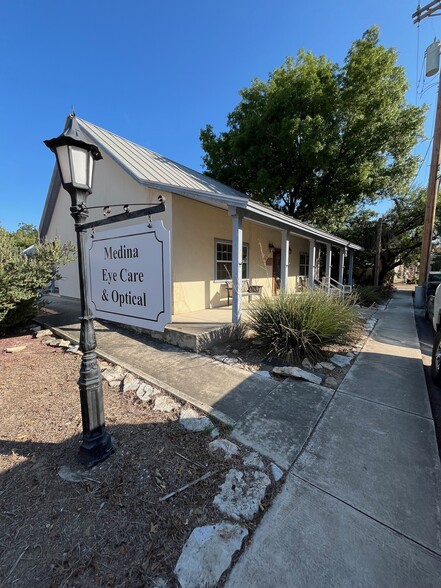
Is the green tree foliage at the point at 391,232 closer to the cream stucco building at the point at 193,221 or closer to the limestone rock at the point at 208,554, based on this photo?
the cream stucco building at the point at 193,221

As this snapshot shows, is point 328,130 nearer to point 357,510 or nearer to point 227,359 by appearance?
point 227,359

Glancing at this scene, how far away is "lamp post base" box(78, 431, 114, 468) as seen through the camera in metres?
2.27

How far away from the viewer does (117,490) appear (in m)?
2.02

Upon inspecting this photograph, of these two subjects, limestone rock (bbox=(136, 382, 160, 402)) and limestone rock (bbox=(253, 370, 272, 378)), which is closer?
limestone rock (bbox=(136, 382, 160, 402))

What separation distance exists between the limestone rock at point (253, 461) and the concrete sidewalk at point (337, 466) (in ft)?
0.32

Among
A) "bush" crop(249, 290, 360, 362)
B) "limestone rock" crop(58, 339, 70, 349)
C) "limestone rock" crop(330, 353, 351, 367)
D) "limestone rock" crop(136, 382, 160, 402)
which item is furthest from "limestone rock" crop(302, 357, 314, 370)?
"limestone rock" crop(58, 339, 70, 349)

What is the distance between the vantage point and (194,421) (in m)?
2.88

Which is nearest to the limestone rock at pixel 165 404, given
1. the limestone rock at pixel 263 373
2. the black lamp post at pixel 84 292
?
the black lamp post at pixel 84 292

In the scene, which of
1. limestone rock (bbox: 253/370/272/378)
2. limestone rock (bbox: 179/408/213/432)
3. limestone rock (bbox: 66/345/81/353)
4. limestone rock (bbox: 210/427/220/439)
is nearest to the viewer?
limestone rock (bbox: 210/427/220/439)

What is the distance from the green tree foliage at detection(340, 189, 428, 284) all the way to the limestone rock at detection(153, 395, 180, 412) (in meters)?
19.0

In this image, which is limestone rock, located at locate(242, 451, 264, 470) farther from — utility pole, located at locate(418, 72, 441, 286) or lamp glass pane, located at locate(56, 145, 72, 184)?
utility pole, located at locate(418, 72, 441, 286)

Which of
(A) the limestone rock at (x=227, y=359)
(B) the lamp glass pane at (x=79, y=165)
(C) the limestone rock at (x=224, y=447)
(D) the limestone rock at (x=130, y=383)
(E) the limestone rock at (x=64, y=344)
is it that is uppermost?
(B) the lamp glass pane at (x=79, y=165)

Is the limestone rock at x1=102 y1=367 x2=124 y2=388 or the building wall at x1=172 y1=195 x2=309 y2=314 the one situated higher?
the building wall at x1=172 y1=195 x2=309 y2=314

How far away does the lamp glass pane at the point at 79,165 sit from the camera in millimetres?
2258
